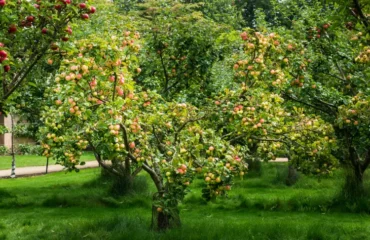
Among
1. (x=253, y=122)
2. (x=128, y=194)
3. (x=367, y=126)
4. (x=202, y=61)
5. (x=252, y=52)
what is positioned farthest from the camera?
(x=128, y=194)

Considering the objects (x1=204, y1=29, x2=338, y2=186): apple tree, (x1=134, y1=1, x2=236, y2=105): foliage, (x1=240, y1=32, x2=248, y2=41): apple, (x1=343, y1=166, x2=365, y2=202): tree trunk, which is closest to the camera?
(x1=204, y1=29, x2=338, y2=186): apple tree

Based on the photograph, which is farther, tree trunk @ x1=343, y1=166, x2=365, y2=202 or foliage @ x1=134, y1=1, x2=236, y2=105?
foliage @ x1=134, y1=1, x2=236, y2=105

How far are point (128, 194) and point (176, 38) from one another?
4559 millimetres

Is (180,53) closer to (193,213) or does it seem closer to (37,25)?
(193,213)

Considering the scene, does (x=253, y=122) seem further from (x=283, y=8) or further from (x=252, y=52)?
(x=283, y=8)

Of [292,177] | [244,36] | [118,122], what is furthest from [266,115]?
[292,177]

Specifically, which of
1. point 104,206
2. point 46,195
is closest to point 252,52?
point 104,206

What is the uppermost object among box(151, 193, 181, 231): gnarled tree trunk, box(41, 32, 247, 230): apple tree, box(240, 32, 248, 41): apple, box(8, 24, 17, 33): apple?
box(240, 32, 248, 41): apple

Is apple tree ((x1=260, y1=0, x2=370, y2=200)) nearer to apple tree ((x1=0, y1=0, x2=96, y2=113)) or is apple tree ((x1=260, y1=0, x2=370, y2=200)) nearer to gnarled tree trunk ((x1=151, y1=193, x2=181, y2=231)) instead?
gnarled tree trunk ((x1=151, y1=193, x2=181, y2=231))

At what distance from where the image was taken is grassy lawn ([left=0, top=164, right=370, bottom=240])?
8047 mm

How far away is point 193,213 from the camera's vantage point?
435 inches

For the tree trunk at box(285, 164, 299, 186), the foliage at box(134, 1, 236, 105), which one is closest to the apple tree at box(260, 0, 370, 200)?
the foliage at box(134, 1, 236, 105)

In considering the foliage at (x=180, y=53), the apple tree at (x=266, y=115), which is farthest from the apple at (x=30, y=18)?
the foliage at (x=180, y=53)

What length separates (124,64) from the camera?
6.30 m
